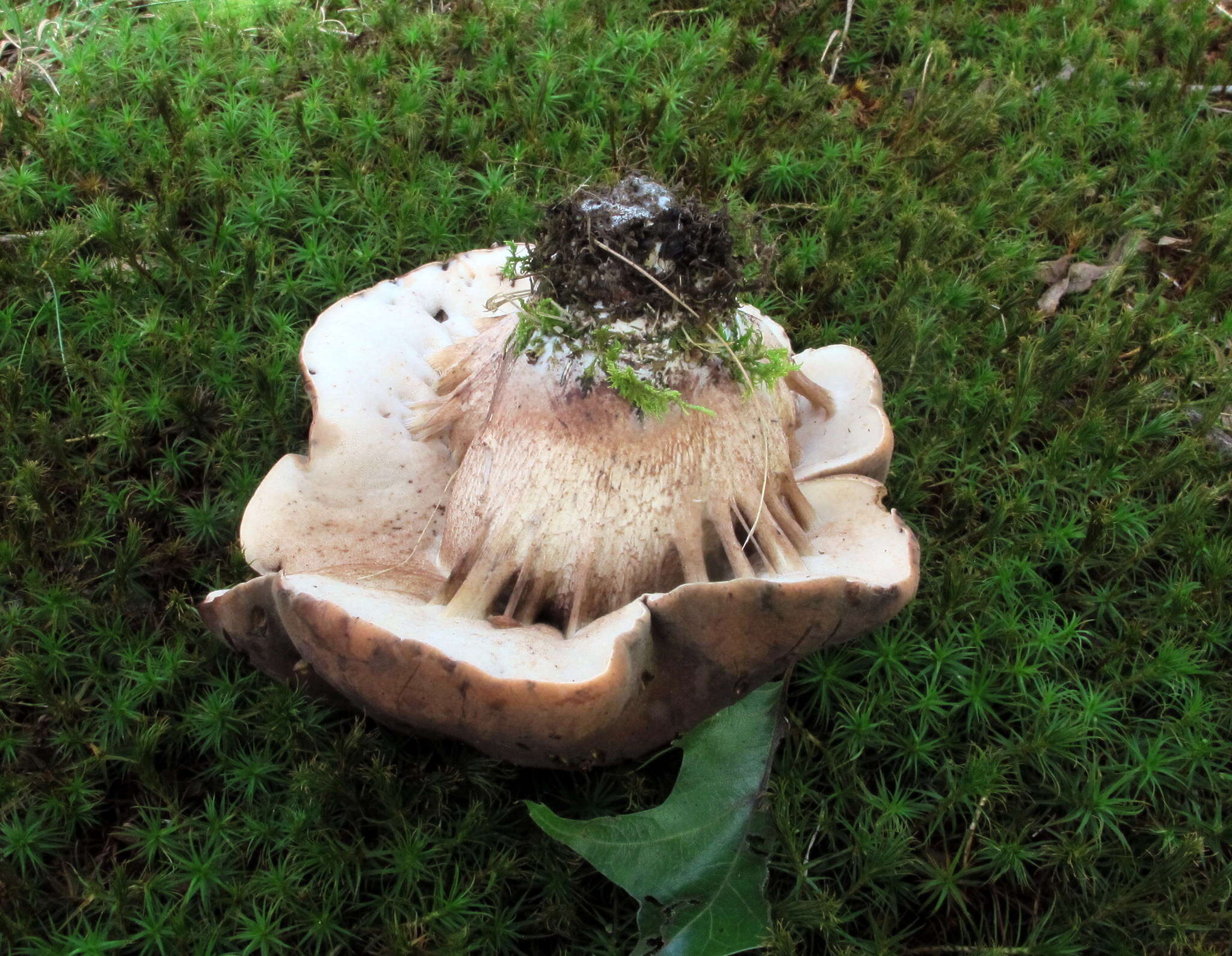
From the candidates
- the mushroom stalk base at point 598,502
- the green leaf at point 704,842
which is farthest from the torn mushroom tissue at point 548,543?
the green leaf at point 704,842

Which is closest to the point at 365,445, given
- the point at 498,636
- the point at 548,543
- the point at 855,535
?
the point at 548,543

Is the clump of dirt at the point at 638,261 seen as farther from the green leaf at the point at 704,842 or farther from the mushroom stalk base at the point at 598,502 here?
the green leaf at the point at 704,842

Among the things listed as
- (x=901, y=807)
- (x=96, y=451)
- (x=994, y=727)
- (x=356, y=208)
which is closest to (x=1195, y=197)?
(x=994, y=727)

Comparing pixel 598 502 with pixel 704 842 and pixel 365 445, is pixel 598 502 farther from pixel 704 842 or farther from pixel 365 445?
pixel 704 842

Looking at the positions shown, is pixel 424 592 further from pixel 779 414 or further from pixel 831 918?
pixel 831 918

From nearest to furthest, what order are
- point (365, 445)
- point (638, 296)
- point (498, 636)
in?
1. point (498, 636)
2. point (638, 296)
3. point (365, 445)

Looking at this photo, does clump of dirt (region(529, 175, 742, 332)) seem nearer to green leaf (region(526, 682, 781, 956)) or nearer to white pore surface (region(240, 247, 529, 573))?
white pore surface (region(240, 247, 529, 573))
